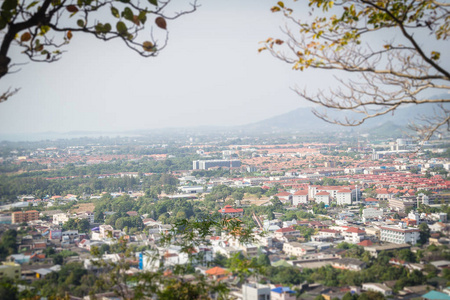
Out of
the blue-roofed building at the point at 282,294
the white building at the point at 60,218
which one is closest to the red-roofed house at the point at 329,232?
the blue-roofed building at the point at 282,294

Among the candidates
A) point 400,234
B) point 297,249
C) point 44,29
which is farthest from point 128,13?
point 400,234

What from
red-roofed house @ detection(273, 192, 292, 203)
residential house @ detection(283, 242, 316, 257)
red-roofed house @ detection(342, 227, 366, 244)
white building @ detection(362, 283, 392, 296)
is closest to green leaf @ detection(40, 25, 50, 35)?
white building @ detection(362, 283, 392, 296)

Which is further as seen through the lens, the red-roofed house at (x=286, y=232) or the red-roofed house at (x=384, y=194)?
the red-roofed house at (x=384, y=194)

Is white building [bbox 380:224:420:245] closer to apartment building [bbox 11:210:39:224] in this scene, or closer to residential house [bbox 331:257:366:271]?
residential house [bbox 331:257:366:271]

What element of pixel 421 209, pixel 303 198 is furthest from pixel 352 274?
pixel 303 198

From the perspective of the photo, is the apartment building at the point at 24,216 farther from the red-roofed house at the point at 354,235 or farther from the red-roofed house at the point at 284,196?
the red-roofed house at the point at 284,196
